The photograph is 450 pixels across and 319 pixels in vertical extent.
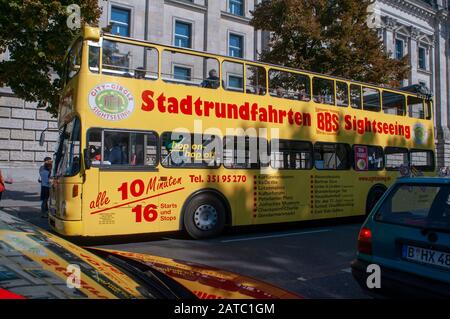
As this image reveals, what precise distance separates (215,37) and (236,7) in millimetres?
3176

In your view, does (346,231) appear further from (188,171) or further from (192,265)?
(192,265)

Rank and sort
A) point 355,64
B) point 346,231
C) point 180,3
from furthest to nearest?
1. point 180,3
2. point 355,64
3. point 346,231

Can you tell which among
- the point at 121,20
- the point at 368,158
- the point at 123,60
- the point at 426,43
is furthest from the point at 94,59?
the point at 426,43

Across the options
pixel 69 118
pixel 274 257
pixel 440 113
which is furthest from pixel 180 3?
pixel 440 113

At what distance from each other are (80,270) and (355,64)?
1754 cm

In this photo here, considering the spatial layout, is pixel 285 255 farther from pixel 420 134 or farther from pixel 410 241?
pixel 420 134

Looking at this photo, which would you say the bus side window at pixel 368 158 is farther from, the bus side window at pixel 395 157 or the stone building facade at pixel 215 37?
the stone building facade at pixel 215 37

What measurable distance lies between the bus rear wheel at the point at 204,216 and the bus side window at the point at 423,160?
742cm

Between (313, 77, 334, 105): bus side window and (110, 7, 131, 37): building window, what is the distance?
16.4 metres

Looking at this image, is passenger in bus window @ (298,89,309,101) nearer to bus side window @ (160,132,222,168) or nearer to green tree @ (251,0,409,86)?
bus side window @ (160,132,222,168)

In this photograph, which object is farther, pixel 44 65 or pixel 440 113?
pixel 440 113

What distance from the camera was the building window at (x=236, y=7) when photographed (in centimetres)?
2845

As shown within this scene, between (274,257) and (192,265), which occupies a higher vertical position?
(192,265)

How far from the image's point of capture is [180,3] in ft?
85.4
